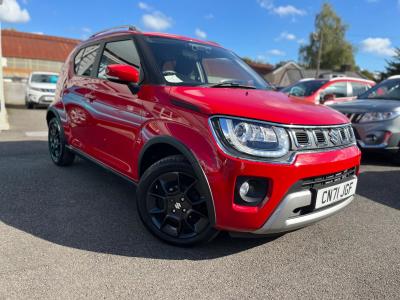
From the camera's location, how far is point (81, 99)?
4.01 metres

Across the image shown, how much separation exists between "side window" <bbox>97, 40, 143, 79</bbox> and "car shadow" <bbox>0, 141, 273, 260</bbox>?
122cm

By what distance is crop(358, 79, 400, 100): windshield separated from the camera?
20.3ft

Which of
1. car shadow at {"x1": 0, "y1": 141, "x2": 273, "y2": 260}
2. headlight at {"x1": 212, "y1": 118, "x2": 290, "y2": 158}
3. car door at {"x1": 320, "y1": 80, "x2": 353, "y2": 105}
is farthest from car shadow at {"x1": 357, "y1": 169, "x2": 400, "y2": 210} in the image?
car door at {"x1": 320, "y1": 80, "x2": 353, "y2": 105}

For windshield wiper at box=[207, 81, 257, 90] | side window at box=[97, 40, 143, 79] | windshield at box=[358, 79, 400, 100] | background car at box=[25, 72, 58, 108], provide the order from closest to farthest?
windshield wiper at box=[207, 81, 257, 90], side window at box=[97, 40, 143, 79], windshield at box=[358, 79, 400, 100], background car at box=[25, 72, 58, 108]

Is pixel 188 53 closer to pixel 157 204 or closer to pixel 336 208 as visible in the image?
pixel 157 204

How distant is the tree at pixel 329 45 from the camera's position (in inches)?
2128

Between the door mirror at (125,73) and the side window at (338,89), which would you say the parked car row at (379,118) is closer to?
the side window at (338,89)

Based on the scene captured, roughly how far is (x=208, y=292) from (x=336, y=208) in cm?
120

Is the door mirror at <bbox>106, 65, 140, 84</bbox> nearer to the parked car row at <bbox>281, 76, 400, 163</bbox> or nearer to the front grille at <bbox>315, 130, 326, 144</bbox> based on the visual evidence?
the front grille at <bbox>315, 130, 326, 144</bbox>

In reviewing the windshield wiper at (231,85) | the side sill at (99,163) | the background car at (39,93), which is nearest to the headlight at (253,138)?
the windshield wiper at (231,85)

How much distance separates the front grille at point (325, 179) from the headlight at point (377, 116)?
3136mm

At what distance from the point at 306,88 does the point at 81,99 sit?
21.5 feet

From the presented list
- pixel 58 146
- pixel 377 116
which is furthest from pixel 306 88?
pixel 58 146

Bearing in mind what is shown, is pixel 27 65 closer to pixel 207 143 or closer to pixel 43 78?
pixel 43 78
